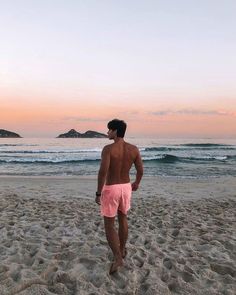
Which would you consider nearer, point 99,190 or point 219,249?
point 99,190

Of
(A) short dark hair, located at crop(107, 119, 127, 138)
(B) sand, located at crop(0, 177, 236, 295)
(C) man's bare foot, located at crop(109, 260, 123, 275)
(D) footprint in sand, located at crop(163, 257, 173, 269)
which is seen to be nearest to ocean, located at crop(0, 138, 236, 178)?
(B) sand, located at crop(0, 177, 236, 295)

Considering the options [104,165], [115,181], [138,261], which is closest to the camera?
[104,165]

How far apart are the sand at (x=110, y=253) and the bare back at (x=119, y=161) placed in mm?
1210

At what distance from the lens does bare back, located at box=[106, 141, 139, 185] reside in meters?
4.45

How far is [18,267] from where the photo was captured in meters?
4.63

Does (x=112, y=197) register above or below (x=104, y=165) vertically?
below

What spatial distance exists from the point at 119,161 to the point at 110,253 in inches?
63.6

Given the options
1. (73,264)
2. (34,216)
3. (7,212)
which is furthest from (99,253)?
(7,212)

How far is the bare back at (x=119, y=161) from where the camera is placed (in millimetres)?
4447

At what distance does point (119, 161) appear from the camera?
4496 millimetres

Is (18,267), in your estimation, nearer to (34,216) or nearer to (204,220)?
(34,216)

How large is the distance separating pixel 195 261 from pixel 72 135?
376 ft

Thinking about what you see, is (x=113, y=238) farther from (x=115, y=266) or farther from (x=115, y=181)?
(x=115, y=181)

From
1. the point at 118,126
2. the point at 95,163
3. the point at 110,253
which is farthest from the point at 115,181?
the point at 95,163
